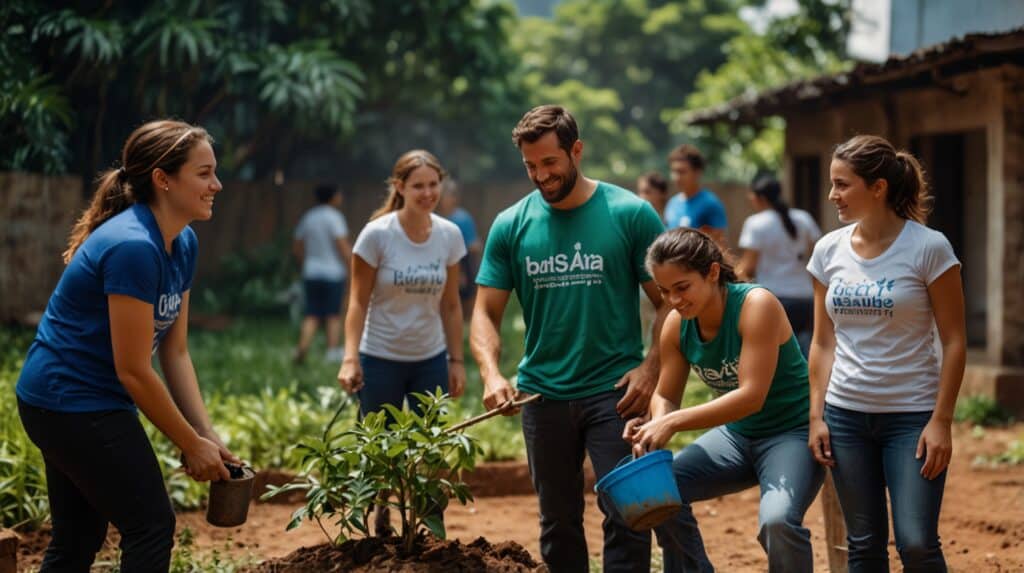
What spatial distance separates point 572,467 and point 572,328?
0.60 m

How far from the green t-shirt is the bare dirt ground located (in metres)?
1.79

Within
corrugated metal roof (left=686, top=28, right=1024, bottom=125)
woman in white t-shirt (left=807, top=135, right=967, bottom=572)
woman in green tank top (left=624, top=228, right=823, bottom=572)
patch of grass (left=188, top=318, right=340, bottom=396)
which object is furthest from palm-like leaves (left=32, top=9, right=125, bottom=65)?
woman in white t-shirt (left=807, top=135, right=967, bottom=572)

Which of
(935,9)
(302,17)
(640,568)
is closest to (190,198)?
(640,568)

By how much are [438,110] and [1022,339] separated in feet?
43.3

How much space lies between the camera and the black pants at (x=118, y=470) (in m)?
3.93

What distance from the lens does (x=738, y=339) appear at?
4434 mm

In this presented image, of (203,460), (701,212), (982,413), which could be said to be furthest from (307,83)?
(203,460)

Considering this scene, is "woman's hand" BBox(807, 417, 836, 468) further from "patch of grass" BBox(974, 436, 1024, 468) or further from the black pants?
"patch of grass" BBox(974, 436, 1024, 468)

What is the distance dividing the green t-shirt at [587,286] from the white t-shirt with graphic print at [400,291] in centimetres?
132

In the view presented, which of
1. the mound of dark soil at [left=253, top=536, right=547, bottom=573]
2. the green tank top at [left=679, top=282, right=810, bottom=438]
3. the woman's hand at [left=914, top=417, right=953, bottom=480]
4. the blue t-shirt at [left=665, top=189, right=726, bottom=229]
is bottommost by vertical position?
the mound of dark soil at [left=253, top=536, right=547, bottom=573]

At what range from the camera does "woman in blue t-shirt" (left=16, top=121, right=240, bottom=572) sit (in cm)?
390

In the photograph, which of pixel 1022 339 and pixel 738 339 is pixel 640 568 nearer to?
pixel 738 339

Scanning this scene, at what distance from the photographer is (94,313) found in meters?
3.98

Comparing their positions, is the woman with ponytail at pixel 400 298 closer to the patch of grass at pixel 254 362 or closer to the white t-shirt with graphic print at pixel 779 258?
the patch of grass at pixel 254 362
